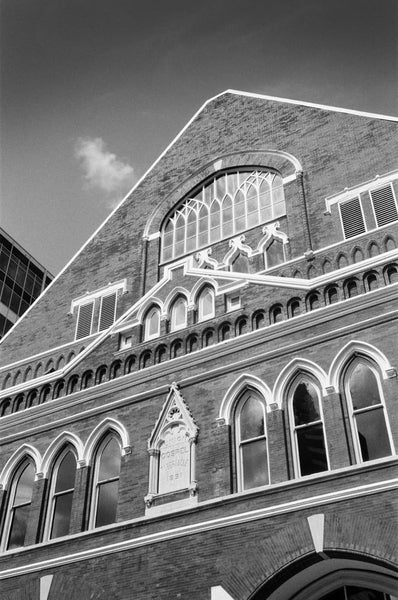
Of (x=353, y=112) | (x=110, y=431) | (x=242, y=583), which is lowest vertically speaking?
(x=242, y=583)

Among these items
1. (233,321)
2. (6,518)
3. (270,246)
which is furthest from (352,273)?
(6,518)

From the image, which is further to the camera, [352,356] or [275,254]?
[275,254]

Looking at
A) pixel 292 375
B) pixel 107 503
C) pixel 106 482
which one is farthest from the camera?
pixel 106 482

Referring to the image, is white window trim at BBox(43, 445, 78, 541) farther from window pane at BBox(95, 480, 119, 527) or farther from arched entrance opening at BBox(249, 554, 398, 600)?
arched entrance opening at BBox(249, 554, 398, 600)

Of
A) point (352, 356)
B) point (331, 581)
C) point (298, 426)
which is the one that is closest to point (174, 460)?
point (298, 426)

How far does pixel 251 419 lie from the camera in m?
15.5

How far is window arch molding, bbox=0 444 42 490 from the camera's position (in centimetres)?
1784

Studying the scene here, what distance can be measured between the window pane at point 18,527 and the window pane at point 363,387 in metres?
8.01

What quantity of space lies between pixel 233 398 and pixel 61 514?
4.72 meters

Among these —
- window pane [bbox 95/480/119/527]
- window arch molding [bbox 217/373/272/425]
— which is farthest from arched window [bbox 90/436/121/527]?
window arch molding [bbox 217/373/272/425]

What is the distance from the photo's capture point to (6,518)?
57.2 feet

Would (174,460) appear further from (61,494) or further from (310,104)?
(310,104)

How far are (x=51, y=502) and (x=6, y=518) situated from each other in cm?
126

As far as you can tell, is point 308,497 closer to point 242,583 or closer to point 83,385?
point 242,583
